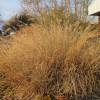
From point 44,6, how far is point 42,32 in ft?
41.2

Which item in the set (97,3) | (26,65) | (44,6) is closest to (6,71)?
(26,65)

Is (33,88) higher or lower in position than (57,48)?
lower

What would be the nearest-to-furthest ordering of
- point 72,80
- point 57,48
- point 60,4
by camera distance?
point 72,80
point 57,48
point 60,4

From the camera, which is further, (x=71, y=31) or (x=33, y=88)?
(x=71, y=31)

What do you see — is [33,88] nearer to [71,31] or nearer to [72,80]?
[72,80]

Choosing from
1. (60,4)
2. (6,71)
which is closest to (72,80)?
(6,71)

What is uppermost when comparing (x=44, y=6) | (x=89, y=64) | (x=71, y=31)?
(x=71, y=31)

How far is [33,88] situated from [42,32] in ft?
3.79

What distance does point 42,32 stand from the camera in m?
6.71

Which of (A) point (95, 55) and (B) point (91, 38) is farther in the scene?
(B) point (91, 38)

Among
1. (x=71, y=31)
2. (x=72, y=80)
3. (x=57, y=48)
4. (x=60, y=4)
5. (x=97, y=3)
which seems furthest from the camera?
(x=60, y=4)

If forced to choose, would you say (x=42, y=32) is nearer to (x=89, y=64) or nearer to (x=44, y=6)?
(x=89, y=64)

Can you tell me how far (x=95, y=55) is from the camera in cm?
640

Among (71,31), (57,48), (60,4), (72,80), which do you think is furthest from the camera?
(60,4)
